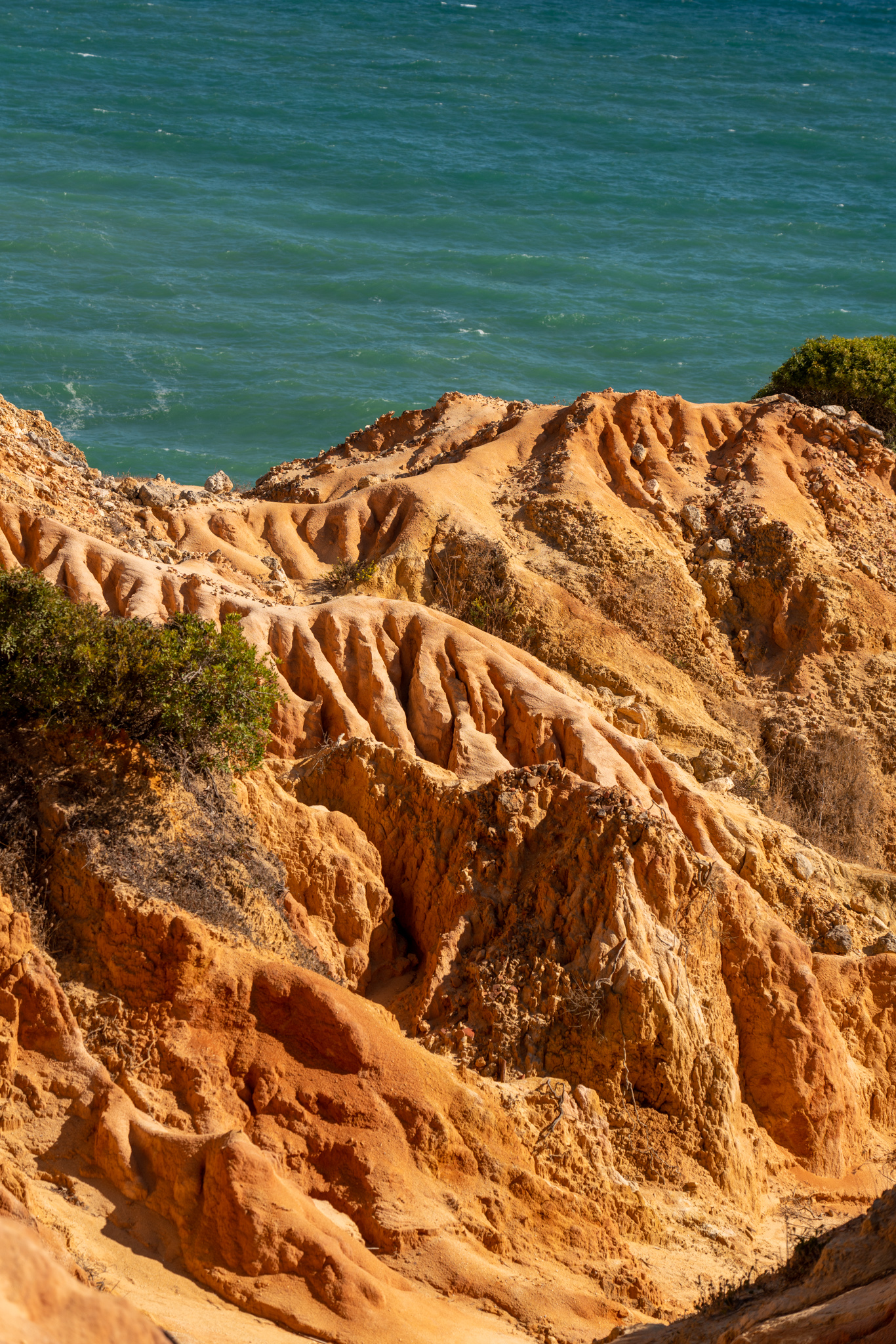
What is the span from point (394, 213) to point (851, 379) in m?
56.8

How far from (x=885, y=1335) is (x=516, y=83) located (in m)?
124

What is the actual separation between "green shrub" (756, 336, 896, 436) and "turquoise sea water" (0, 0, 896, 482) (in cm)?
2807

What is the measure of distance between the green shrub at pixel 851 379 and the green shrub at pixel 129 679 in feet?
104

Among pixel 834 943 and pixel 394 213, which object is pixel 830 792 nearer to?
pixel 834 943

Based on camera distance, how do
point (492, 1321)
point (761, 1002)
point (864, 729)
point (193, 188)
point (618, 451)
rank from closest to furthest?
point (492, 1321) < point (761, 1002) < point (864, 729) < point (618, 451) < point (193, 188)

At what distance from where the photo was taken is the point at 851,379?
148ft

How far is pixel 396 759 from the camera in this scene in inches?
813

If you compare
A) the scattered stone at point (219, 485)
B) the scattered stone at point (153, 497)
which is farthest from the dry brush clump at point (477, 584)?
the scattered stone at point (219, 485)

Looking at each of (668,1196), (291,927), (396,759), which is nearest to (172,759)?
(291,927)

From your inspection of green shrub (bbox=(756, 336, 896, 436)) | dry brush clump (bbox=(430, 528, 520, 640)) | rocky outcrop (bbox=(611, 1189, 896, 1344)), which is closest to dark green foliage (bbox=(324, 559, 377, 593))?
dry brush clump (bbox=(430, 528, 520, 640))

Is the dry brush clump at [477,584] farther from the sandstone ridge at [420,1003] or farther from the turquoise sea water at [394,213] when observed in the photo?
the turquoise sea water at [394,213]

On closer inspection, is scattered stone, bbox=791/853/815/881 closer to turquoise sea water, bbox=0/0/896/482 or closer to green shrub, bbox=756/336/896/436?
green shrub, bbox=756/336/896/436

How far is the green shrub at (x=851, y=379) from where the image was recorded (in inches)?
1783

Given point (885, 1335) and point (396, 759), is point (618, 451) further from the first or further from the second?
point (885, 1335)
